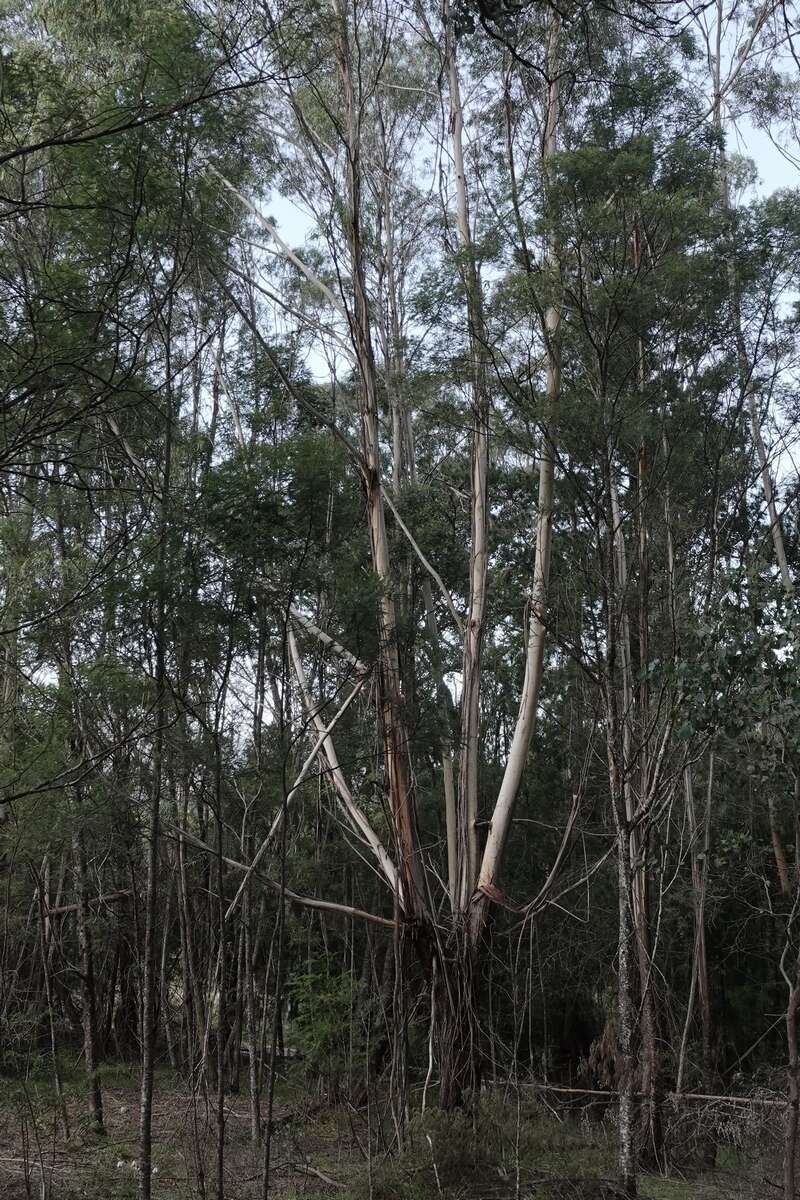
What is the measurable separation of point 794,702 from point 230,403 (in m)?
6.69

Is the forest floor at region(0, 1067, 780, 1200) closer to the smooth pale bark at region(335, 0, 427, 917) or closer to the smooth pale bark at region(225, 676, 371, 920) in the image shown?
the smooth pale bark at region(225, 676, 371, 920)

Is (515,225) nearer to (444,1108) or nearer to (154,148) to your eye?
(154,148)

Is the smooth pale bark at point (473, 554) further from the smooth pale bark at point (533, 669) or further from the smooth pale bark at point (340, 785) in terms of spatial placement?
the smooth pale bark at point (340, 785)

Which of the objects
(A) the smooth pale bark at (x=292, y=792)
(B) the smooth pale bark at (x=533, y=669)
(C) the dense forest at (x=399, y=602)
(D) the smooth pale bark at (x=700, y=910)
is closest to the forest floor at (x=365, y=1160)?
(C) the dense forest at (x=399, y=602)

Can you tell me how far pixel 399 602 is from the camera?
8.86 metres

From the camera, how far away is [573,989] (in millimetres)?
12492

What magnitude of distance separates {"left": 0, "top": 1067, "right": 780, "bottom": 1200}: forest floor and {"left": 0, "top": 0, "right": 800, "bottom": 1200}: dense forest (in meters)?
0.05

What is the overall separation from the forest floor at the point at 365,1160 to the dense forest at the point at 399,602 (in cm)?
5

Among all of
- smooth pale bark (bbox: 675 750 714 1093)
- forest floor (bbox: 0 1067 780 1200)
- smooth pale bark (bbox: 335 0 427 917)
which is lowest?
→ forest floor (bbox: 0 1067 780 1200)

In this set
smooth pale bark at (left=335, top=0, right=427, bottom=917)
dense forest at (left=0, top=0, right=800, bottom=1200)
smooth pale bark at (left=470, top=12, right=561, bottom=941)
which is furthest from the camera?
smooth pale bark at (left=470, top=12, right=561, bottom=941)

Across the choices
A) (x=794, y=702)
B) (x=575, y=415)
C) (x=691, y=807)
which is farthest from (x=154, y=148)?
(x=691, y=807)

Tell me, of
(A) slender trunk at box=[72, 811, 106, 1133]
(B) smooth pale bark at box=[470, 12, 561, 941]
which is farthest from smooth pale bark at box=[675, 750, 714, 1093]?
(A) slender trunk at box=[72, 811, 106, 1133]

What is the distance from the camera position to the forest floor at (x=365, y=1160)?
576cm

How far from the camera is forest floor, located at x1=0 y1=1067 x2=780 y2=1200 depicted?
5758mm
